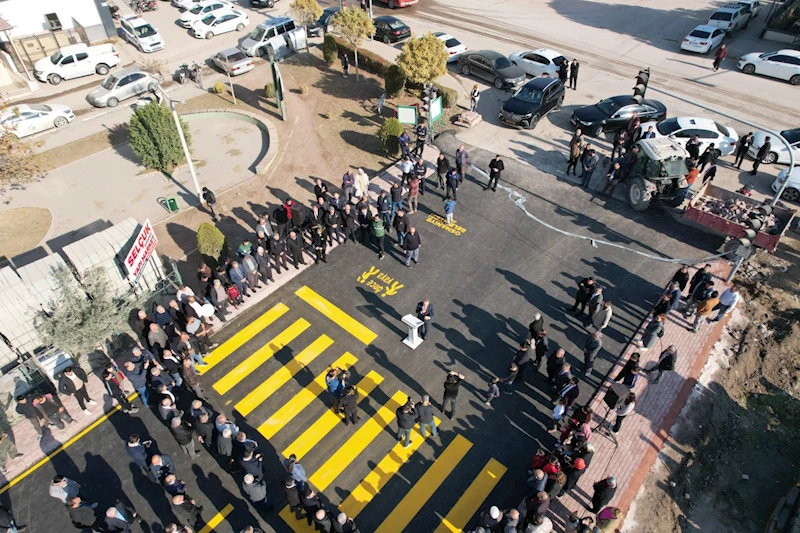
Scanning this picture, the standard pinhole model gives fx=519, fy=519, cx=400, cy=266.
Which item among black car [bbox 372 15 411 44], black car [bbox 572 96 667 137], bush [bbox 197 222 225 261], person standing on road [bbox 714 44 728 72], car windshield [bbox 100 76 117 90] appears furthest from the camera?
black car [bbox 372 15 411 44]

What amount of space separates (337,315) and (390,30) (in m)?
25.0

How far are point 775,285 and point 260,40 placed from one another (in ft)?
99.8

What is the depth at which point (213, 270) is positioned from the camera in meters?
17.5

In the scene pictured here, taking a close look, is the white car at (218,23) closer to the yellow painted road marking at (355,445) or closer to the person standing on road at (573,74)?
the person standing on road at (573,74)

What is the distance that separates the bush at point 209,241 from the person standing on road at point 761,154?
840 inches

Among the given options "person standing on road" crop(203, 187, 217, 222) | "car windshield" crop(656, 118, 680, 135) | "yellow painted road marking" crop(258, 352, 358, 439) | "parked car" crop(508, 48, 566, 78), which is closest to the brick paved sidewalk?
"yellow painted road marking" crop(258, 352, 358, 439)

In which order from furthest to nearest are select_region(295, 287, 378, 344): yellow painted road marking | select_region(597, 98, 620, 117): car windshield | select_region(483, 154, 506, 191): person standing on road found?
select_region(597, 98, 620, 117): car windshield < select_region(483, 154, 506, 191): person standing on road < select_region(295, 287, 378, 344): yellow painted road marking

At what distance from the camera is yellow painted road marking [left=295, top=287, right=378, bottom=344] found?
1584cm

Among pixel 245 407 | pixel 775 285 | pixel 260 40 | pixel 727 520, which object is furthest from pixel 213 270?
pixel 260 40

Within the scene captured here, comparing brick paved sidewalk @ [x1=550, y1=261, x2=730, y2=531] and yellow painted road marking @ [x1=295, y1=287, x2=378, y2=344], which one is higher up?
yellow painted road marking @ [x1=295, y1=287, x2=378, y2=344]

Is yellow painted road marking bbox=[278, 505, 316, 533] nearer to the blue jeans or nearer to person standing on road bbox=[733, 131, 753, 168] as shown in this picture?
the blue jeans

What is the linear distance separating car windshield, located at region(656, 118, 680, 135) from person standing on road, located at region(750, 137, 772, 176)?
10.9 ft

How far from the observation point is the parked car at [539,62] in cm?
2936

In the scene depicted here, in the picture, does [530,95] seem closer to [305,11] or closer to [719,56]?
[719,56]
